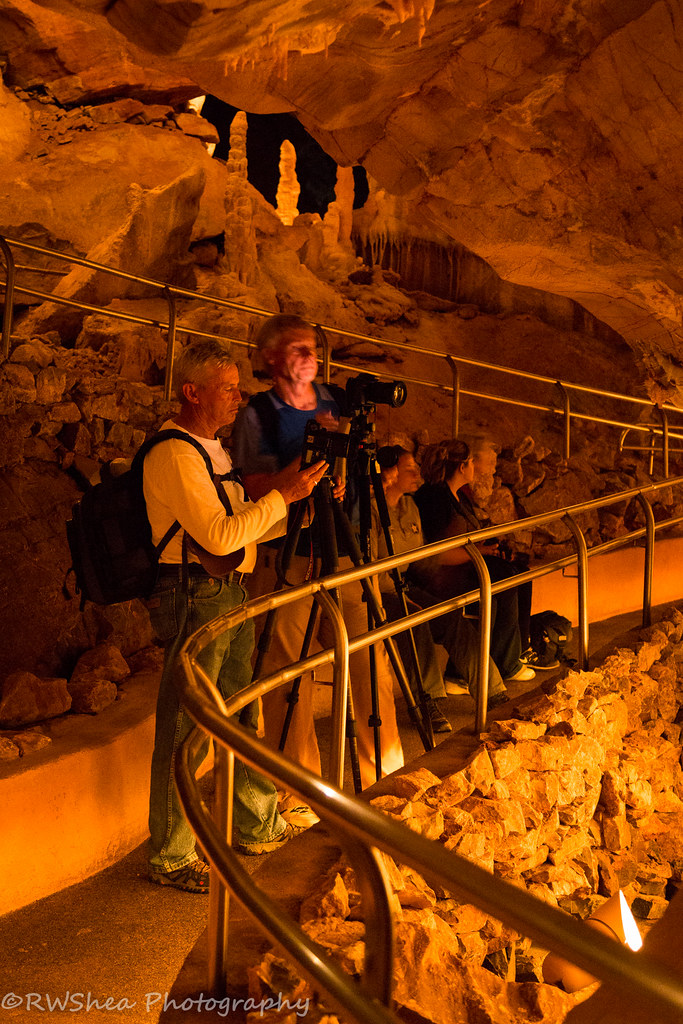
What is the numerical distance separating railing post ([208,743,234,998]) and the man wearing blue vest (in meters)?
1.22

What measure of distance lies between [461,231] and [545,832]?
4.43 m

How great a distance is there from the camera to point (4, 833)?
8.24 feet

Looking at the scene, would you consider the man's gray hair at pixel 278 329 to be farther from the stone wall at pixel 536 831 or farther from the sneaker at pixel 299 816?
the sneaker at pixel 299 816

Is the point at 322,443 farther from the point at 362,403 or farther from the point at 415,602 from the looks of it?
the point at 415,602

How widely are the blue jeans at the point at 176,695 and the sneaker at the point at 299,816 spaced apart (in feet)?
1.13

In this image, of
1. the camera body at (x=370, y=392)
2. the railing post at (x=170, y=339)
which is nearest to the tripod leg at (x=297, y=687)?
the camera body at (x=370, y=392)

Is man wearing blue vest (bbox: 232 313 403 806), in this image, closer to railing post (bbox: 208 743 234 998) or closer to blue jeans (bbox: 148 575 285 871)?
blue jeans (bbox: 148 575 285 871)

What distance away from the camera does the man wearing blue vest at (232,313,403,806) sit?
9.63ft

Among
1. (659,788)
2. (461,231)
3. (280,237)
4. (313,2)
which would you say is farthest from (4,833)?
(280,237)

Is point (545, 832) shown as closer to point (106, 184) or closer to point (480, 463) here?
point (480, 463)

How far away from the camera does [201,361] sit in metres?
2.48

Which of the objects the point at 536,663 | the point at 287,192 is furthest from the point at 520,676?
the point at 287,192

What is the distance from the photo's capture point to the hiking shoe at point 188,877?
8.29 feet

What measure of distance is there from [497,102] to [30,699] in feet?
13.5
